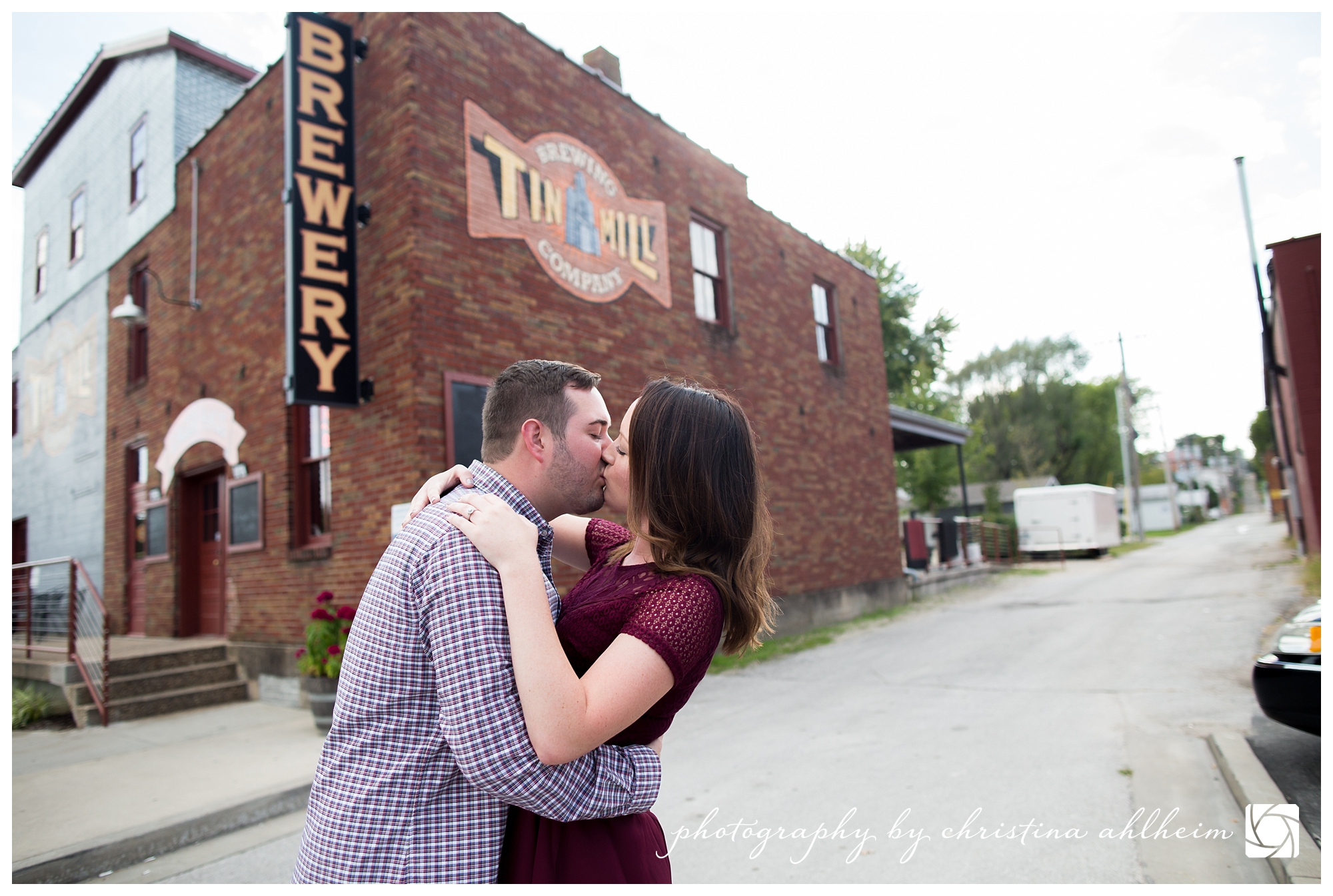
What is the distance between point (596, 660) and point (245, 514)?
31.1 ft

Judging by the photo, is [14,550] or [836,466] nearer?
[836,466]

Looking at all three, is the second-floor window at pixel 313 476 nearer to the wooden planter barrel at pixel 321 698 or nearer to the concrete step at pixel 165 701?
the concrete step at pixel 165 701

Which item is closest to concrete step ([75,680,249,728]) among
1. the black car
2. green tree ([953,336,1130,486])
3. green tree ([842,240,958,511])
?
the black car

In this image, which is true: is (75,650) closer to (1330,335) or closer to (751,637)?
(751,637)

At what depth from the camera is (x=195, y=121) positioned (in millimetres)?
12289

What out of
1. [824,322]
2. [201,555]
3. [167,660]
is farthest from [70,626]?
[824,322]

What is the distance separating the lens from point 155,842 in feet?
15.4

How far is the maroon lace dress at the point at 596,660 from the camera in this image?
4.93 ft

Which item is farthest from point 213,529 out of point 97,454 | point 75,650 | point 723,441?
point 723,441

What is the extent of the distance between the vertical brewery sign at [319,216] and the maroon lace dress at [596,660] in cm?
660

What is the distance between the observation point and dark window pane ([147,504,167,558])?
11.1 m

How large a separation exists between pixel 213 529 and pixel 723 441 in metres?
11.1

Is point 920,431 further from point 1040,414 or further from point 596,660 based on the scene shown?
point 1040,414

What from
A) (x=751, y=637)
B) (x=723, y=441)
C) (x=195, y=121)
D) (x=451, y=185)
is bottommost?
(x=751, y=637)
